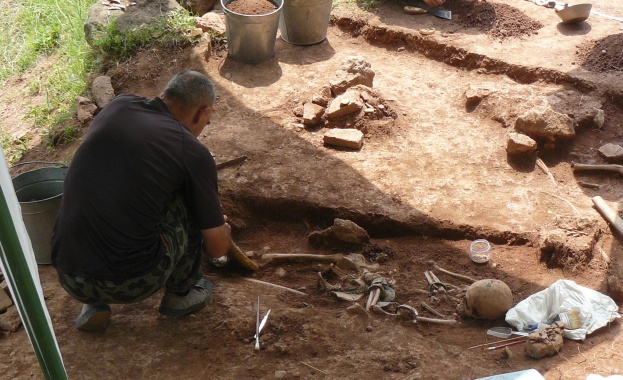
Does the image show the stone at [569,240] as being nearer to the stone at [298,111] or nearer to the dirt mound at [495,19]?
the stone at [298,111]

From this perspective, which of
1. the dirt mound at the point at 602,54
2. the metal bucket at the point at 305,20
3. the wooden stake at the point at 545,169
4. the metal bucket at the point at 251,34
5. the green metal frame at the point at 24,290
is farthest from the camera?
the metal bucket at the point at 305,20

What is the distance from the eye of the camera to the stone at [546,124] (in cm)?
595

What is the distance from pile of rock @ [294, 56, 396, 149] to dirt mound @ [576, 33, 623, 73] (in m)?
2.29

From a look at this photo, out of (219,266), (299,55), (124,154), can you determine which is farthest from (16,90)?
(124,154)

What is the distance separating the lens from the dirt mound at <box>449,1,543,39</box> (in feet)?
25.6

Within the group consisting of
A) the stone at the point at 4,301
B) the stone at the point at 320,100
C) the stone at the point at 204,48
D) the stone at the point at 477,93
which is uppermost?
the stone at the point at 204,48

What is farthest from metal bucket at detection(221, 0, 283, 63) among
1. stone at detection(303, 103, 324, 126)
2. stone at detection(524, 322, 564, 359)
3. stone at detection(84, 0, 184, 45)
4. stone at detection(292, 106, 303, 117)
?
stone at detection(524, 322, 564, 359)

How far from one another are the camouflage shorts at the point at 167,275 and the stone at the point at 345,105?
106 inches

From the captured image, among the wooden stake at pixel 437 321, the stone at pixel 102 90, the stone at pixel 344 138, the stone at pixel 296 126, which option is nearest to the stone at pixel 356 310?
the wooden stake at pixel 437 321

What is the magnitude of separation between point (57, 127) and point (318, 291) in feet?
11.3

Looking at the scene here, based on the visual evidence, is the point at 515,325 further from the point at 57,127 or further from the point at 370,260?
the point at 57,127

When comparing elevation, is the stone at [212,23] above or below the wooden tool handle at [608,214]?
above

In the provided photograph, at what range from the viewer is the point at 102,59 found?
7457 mm

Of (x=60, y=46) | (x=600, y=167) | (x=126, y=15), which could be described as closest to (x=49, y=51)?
(x=60, y=46)
